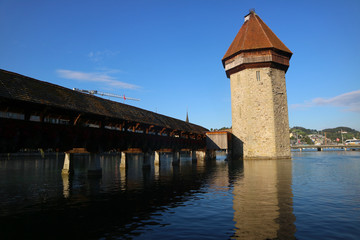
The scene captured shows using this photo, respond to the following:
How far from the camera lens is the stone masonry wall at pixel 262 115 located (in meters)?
37.8

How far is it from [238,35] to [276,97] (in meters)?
15.3

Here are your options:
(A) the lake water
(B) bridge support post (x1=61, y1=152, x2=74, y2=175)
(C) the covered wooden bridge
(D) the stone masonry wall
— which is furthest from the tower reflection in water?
(D) the stone masonry wall

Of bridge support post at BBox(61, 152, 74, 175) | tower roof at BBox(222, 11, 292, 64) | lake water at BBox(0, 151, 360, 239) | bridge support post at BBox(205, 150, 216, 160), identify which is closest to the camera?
lake water at BBox(0, 151, 360, 239)

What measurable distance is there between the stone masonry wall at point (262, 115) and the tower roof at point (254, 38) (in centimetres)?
381

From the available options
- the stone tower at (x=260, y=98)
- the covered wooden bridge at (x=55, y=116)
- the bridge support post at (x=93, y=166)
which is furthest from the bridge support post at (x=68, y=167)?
the stone tower at (x=260, y=98)

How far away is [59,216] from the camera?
752 cm

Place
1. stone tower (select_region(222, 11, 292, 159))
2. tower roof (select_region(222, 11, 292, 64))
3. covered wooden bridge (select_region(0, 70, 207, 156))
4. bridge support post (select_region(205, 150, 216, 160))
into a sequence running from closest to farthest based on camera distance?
covered wooden bridge (select_region(0, 70, 207, 156)), stone tower (select_region(222, 11, 292, 159)), tower roof (select_region(222, 11, 292, 64)), bridge support post (select_region(205, 150, 216, 160))

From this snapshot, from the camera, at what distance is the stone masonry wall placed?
37781 mm

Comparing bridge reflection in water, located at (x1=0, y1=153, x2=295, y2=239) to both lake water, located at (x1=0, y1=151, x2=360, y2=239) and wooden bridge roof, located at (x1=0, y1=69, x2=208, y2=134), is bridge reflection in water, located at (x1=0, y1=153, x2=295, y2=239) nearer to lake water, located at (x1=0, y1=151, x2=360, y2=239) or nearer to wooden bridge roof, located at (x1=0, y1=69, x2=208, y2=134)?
lake water, located at (x1=0, y1=151, x2=360, y2=239)

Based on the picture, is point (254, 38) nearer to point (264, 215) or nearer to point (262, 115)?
point (262, 115)

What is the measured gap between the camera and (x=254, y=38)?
133 feet

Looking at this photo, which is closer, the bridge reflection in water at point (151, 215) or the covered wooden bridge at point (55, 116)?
the bridge reflection in water at point (151, 215)

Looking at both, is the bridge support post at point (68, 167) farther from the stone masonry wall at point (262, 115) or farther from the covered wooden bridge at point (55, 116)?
the stone masonry wall at point (262, 115)

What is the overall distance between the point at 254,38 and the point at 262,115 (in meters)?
13.8
